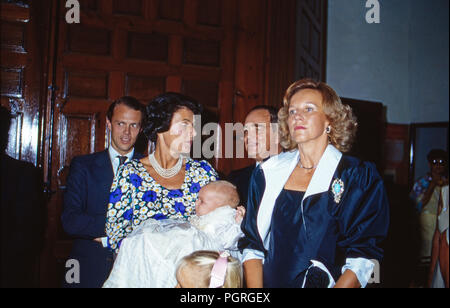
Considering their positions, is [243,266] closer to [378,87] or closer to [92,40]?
[92,40]

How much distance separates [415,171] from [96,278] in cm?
567

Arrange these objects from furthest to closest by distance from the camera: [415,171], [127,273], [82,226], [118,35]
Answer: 1. [415,171]
2. [118,35]
3. [82,226]
4. [127,273]

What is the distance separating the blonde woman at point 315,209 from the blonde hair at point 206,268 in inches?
11.1

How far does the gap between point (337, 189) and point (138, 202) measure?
1061mm

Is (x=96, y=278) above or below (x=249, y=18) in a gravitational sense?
below

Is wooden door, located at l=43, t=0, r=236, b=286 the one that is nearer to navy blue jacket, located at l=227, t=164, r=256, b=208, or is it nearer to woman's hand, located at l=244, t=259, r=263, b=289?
navy blue jacket, located at l=227, t=164, r=256, b=208

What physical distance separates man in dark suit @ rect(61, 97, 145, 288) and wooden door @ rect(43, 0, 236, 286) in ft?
2.29

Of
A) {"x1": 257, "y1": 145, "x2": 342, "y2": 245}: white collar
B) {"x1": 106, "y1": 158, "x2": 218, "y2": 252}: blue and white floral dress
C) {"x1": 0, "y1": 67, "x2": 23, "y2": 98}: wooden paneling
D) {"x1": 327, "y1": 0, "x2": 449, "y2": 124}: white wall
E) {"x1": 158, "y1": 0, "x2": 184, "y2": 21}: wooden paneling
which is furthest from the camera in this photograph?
{"x1": 327, "y1": 0, "x2": 449, "y2": 124}: white wall

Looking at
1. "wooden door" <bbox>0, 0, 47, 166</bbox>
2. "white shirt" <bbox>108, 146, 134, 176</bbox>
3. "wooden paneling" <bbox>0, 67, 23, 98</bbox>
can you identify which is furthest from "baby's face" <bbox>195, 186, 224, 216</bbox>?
"wooden paneling" <bbox>0, 67, 23, 98</bbox>

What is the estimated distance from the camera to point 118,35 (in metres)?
3.39

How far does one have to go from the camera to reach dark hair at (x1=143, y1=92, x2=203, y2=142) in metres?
2.20

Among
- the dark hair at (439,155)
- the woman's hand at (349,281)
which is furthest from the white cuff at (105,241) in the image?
the dark hair at (439,155)

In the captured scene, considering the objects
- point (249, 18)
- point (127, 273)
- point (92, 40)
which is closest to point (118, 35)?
point (92, 40)

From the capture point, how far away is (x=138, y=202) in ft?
6.36
